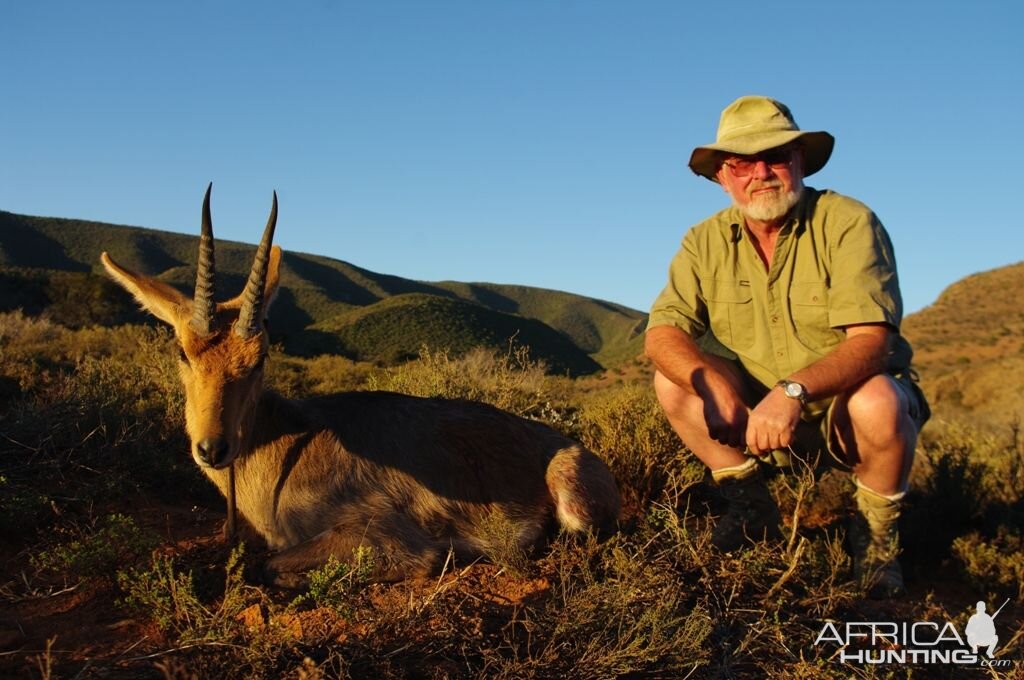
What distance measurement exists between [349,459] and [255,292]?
4.39ft

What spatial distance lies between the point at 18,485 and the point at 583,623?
13.5 feet

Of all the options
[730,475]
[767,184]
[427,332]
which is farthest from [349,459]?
[427,332]

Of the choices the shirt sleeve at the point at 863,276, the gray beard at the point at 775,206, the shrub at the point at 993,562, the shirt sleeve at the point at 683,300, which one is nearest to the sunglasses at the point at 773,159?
the gray beard at the point at 775,206

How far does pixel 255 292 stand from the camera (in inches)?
172

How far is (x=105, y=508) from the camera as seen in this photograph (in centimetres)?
546

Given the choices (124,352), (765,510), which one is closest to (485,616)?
(765,510)

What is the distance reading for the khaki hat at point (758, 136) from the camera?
4.96 meters

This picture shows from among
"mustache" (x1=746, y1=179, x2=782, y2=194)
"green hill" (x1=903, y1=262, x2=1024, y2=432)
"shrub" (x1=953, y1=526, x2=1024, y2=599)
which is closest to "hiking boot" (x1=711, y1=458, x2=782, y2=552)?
"shrub" (x1=953, y1=526, x2=1024, y2=599)

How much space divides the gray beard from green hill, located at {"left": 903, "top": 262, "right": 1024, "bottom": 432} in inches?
329

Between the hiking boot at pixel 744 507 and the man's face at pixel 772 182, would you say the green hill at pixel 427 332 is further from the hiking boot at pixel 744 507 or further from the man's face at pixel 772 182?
Result: the man's face at pixel 772 182

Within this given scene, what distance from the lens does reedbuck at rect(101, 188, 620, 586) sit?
4.29m

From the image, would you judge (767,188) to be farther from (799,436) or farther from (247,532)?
(247,532)

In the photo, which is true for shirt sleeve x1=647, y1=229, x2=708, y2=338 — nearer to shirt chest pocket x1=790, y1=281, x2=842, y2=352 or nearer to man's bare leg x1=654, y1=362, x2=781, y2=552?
man's bare leg x1=654, y1=362, x2=781, y2=552

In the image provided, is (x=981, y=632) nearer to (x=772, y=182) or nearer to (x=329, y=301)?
(x=772, y=182)
